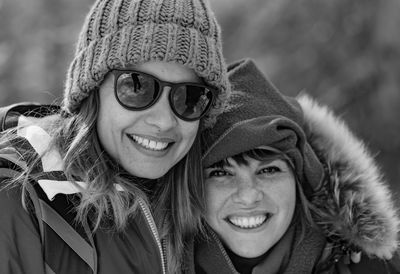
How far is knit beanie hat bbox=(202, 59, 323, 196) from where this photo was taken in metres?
3.01

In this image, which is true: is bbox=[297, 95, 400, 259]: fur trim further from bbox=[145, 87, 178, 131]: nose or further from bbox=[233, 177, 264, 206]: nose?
bbox=[145, 87, 178, 131]: nose

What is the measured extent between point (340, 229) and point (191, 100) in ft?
3.51

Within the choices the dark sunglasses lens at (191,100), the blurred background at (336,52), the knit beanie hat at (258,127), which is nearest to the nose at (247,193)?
the knit beanie hat at (258,127)

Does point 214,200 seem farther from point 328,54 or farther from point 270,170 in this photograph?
point 328,54

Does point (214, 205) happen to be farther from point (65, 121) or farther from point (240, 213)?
point (65, 121)

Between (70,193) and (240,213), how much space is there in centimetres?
91

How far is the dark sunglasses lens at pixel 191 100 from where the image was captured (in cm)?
266

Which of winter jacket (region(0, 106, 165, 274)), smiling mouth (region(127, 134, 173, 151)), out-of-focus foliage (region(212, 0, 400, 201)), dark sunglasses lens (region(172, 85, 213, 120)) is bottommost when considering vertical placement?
winter jacket (region(0, 106, 165, 274))

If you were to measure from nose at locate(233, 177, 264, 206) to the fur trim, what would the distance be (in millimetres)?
373

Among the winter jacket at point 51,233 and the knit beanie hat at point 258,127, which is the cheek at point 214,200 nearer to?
the knit beanie hat at point 258,127

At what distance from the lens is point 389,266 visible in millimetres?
3170

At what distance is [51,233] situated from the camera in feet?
7.97

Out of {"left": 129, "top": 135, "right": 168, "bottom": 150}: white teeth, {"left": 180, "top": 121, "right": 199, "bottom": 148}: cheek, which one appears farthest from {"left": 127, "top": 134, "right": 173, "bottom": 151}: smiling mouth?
{"left": 180, "top": 121, "right": 199, "bottom": 148}: cheek

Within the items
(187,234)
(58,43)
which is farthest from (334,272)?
(58,43)
